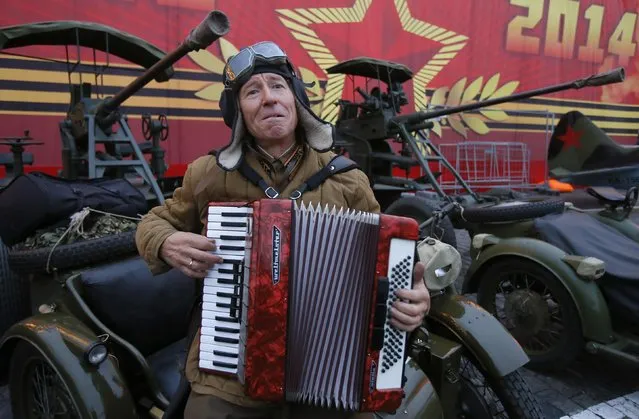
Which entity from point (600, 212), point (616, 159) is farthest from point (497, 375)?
point (616, 159)

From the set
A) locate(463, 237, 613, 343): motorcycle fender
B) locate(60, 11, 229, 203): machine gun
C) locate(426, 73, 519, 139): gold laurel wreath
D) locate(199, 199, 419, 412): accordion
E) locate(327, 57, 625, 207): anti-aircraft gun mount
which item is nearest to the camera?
locate(199, 199, 419, 412): accordion

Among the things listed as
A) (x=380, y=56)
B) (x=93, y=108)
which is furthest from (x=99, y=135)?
(x=380, y=56)

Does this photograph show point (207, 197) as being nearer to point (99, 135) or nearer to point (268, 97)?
point (268, 97)

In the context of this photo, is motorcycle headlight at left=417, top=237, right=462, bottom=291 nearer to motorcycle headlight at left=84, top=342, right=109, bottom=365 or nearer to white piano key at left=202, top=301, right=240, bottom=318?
white piano key at left=202, top=301, right=240, bottom=318

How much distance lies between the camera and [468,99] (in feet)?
29.4

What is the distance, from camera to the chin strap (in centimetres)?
160

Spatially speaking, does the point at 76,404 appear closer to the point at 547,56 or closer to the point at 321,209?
the point at 321,209

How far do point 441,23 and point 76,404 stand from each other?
8378mm

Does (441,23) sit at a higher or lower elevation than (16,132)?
higher

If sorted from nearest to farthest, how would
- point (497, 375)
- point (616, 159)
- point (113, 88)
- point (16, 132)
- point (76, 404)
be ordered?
point (76, 404)
point (497, 375)
point (616, 159)
point (16, 132)
point (113, 88)

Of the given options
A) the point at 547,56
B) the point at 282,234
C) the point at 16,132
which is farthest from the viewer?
the point at 547,56

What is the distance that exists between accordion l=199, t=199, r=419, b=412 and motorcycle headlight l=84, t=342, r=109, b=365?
75 centimetres

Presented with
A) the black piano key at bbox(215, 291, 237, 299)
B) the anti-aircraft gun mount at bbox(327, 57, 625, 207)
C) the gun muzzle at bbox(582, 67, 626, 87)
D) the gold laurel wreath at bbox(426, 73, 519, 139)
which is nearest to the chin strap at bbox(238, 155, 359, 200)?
the black piano key at bbox(215, 291, 237, 299)

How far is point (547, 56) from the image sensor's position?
979 centimetres
